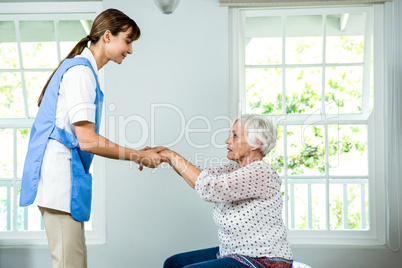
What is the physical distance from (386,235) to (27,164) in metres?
2.94

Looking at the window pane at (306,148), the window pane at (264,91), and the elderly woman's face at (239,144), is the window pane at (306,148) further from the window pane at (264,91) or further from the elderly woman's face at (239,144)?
the elderly woman's face at (239,144)

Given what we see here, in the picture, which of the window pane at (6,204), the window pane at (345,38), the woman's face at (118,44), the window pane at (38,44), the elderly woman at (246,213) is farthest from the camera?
the window pane at (6,204)

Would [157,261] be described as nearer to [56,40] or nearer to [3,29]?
[56,40]

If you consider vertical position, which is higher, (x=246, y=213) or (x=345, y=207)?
(x=246, y=213)

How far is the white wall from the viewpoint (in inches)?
144

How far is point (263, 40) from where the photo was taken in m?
3.84

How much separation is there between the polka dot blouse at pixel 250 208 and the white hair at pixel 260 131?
17cm

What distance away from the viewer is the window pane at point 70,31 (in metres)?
3.90

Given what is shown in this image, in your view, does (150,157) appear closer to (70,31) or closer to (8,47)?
(70,31)

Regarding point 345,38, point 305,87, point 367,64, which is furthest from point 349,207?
point 345,38

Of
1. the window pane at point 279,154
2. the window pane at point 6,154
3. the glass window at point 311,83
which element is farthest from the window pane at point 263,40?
the window pane at point 6,154

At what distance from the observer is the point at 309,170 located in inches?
159

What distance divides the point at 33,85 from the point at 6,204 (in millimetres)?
1148

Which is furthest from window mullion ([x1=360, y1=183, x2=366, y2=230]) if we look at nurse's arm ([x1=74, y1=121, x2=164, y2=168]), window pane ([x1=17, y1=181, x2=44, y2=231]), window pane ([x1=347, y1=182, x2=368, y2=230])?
window pane ([x1=17, y1=181, x2=44, y2=231])
